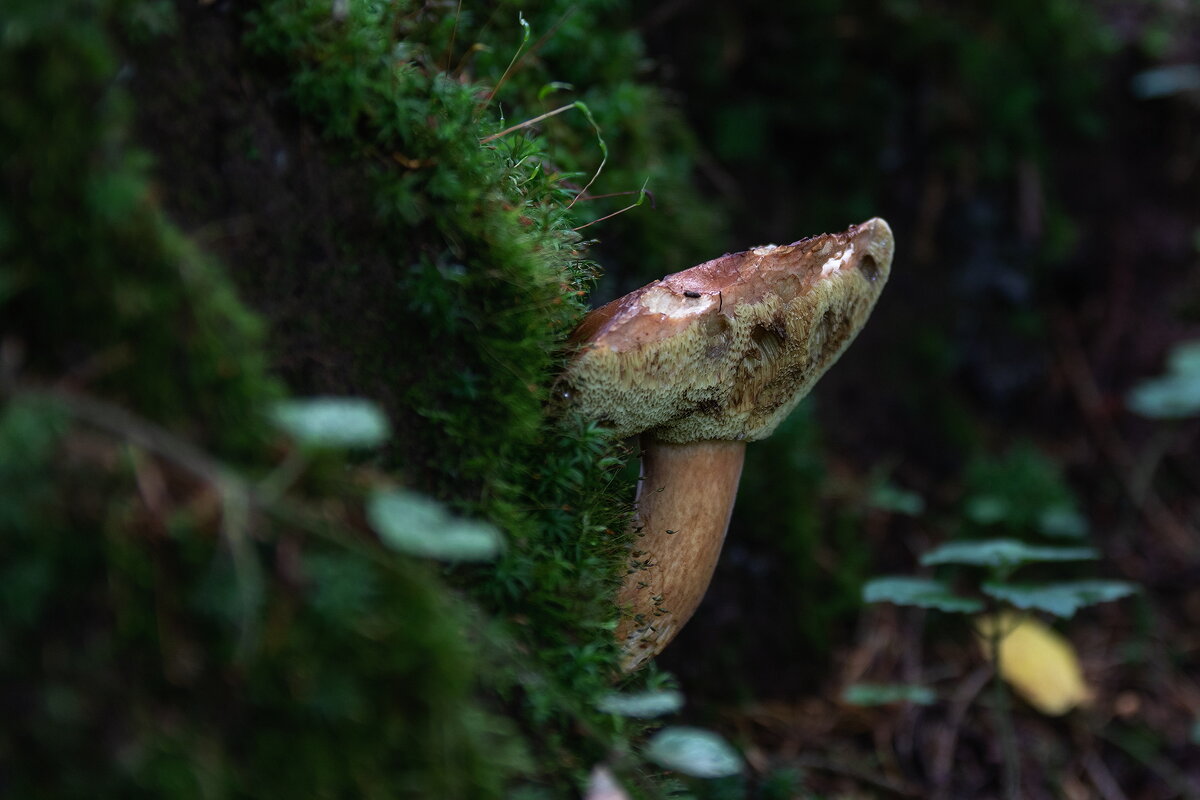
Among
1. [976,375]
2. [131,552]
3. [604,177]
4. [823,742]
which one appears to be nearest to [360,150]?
[131,552]

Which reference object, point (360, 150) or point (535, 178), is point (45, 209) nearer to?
point (360, 150)

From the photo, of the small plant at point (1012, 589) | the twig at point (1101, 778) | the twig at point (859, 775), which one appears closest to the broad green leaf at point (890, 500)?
the small plant at point (1012, 589)

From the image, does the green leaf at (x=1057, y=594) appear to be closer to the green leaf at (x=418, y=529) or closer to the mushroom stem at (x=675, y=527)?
the mushroom stem at (x=675, y=527)

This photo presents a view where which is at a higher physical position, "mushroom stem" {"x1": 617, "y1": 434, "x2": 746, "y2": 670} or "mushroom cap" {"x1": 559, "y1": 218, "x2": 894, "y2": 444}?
"mushroom cap" {"x1": 559, "y1": 218, "x2": 894, "y2": 444}

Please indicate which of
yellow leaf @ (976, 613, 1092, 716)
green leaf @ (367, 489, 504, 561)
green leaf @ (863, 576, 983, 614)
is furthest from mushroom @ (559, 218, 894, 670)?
yellow leaf @ (976, 613, 1092, 716)

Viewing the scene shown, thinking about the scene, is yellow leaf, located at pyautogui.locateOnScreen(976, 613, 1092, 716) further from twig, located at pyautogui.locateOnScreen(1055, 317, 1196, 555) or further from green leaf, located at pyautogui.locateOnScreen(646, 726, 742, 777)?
green leaf, located at pyautogui.locateOnScreen(646, 726, 742, 777)

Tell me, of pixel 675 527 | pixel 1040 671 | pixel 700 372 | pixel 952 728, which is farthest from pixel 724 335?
pixel 1040 671

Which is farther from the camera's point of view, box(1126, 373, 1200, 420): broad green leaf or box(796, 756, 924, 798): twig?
box(1126, 373, 1200, 420): broad green leaf
